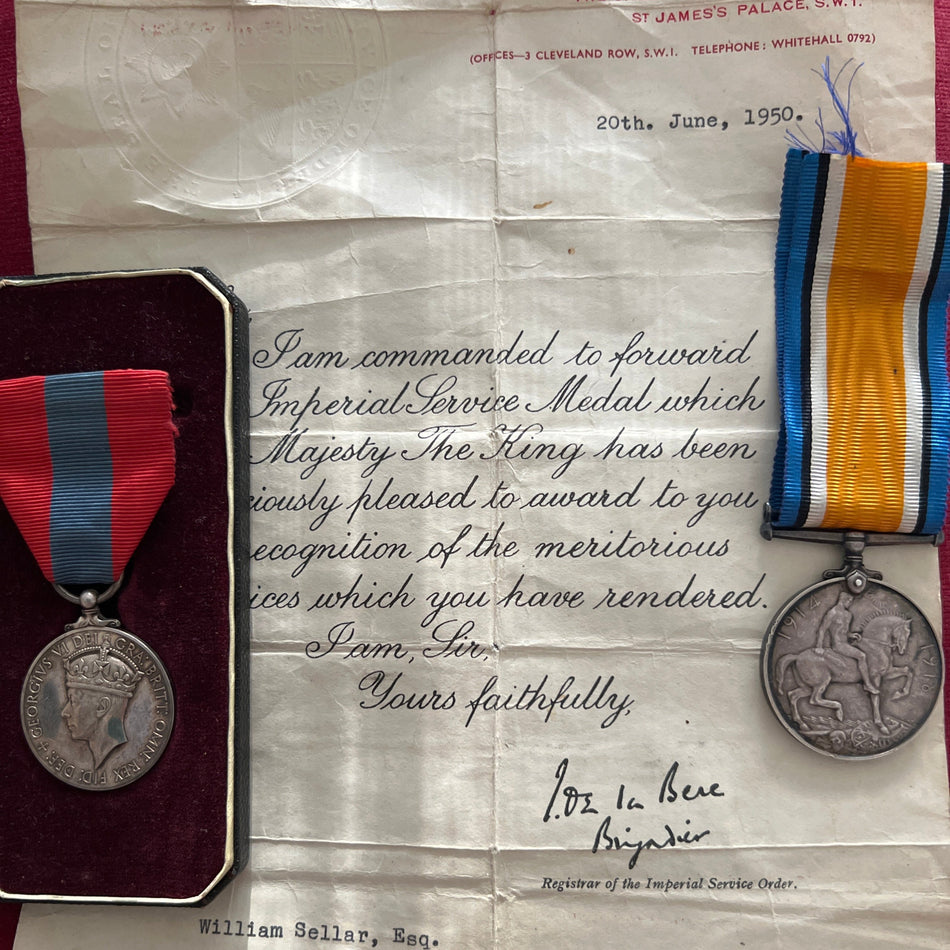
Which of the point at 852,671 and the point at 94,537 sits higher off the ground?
the point at 94,537

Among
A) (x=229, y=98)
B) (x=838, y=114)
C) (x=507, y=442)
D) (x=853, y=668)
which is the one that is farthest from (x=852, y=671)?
(x=229, y=98)

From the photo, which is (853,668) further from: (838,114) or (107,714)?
(107,714)

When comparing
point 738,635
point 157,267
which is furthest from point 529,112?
point 738,635

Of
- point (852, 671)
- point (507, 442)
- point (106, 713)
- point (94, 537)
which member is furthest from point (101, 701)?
point (852, 671)
